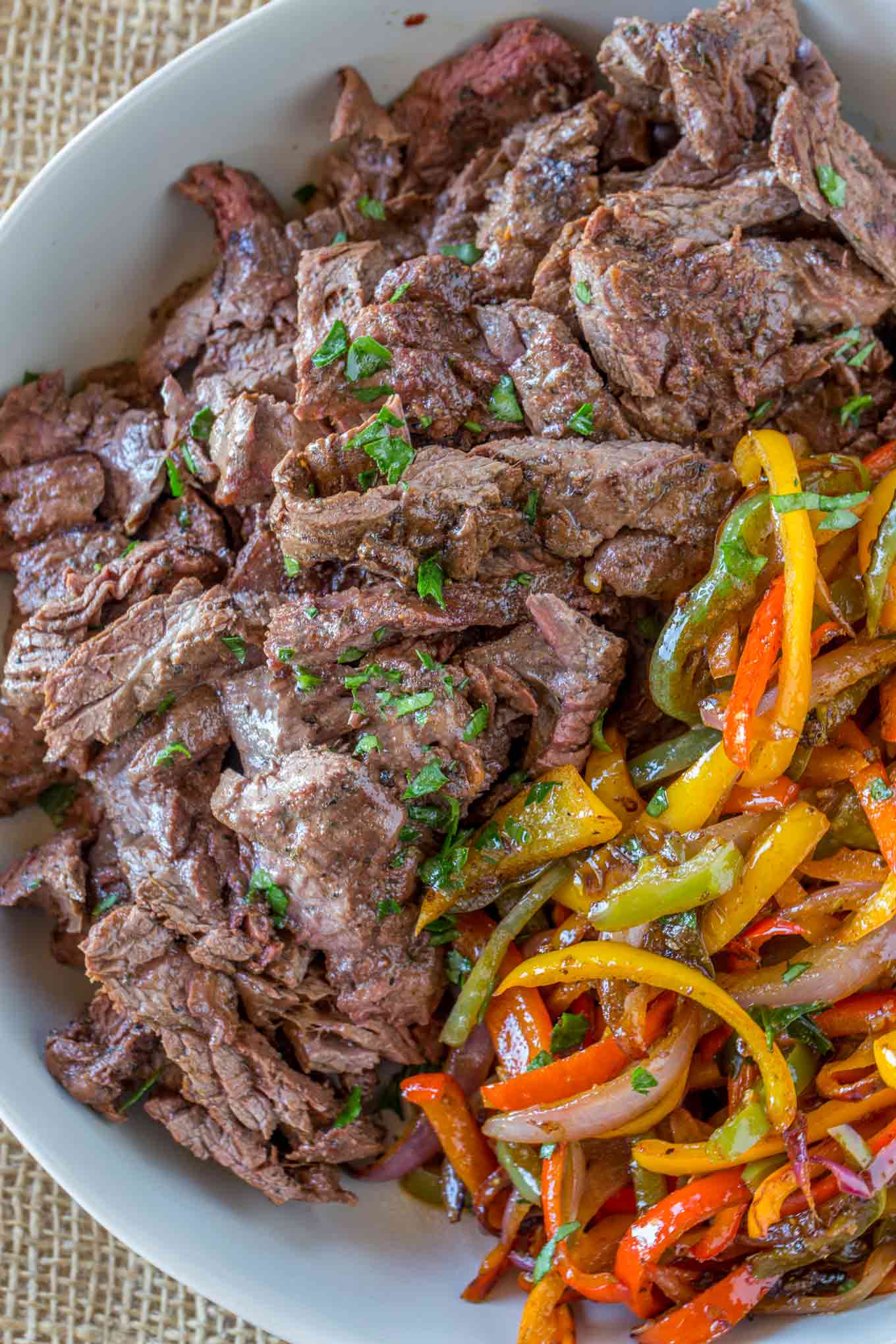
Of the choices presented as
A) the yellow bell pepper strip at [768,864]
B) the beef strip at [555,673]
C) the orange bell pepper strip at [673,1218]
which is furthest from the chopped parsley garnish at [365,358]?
the orange bell pepper strip at [673,1218]

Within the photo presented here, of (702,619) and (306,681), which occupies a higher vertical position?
(306,681)

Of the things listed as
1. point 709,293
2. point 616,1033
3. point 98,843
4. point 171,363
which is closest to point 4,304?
point 171,363

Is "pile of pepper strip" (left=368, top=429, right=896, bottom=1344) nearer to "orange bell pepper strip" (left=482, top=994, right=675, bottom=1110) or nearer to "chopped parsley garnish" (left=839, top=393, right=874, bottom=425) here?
"orange bell pepper strip" (left=482, top=994, right=675, bottom=1110)

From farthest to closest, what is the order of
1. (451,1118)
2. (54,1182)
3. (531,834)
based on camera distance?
(54,1182) < (451,1118) < (531,834)

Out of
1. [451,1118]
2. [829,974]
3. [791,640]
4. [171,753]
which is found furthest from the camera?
[451,1118]

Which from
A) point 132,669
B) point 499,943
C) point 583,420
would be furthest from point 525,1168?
point 583,420

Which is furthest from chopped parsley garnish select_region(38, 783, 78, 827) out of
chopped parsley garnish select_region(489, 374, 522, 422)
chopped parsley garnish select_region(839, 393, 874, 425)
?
chopped parsley garnish select_region(839, 393, 874, 425)

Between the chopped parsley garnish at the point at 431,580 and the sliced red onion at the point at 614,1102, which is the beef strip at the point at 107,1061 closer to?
the sliced red onion at the point at 614,1102

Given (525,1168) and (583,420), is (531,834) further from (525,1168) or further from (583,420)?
(583,420)
